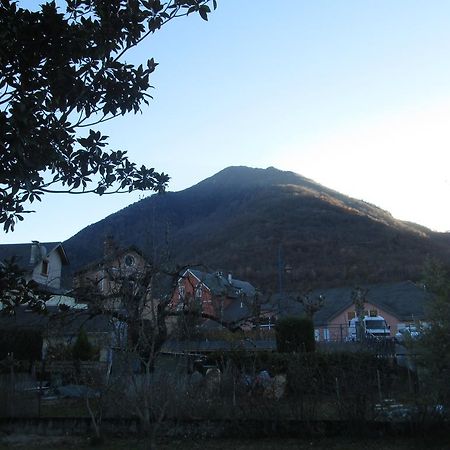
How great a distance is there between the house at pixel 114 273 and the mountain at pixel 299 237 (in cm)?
4750

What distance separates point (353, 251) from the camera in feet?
307

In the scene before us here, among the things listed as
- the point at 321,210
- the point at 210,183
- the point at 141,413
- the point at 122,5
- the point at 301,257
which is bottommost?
the point at 141,413

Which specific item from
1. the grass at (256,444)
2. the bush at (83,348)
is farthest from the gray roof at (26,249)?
the grass at (256,444)

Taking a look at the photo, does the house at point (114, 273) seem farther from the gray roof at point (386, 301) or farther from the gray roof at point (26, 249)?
the gray roof at point (386, 301)

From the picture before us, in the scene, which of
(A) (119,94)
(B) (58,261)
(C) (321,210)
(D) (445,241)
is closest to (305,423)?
(A) (119,94)

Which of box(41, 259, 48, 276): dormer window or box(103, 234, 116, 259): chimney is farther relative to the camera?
box(41, 259, 48, 276): dormer window

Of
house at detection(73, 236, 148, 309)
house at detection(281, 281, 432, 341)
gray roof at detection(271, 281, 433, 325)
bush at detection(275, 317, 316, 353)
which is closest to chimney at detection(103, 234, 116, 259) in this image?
house at detection(73, 236, 148, 309)

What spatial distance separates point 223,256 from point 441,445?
80065 mm

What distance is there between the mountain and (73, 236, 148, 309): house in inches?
1870

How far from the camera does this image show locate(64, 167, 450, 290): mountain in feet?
270

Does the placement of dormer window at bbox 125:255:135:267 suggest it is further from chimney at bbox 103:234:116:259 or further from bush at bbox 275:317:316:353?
bush at bbox 275:317:316:353

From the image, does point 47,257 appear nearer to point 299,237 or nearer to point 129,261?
point 129,261

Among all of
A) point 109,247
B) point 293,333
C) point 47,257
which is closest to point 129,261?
point 109,247

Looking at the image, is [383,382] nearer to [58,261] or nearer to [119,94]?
[119,94]
